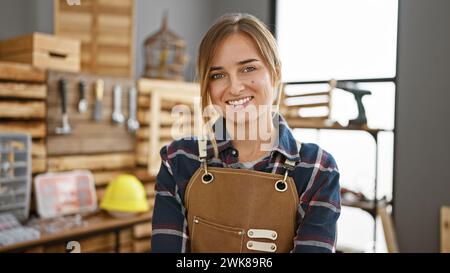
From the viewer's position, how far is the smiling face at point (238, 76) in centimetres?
68

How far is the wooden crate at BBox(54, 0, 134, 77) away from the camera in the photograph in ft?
6.86

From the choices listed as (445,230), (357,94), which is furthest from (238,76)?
(357,94)

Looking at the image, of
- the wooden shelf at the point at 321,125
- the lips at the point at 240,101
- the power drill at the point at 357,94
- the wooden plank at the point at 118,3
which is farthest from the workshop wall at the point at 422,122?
the wooden plank at the point at 118,3

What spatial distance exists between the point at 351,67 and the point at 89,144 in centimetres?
136

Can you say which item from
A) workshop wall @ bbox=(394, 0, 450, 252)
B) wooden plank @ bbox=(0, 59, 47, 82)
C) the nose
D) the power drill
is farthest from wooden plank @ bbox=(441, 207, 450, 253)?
wooden plank @ bbox=(0, 59, 47, 82)

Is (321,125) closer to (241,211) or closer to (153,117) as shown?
(153,117)

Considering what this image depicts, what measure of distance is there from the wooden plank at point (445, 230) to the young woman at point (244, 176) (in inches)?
7.6

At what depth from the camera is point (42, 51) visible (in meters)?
1.78

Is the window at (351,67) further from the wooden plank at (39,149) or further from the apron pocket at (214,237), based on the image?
the wooden plank at (39,149)

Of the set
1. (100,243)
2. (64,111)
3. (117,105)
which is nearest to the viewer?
(64,111)

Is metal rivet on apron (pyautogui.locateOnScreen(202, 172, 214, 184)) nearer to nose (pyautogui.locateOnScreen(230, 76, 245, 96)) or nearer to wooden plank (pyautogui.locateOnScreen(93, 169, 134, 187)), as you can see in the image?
nose (pyautogui.locateOnScreen(230, 76, 245, 96))
